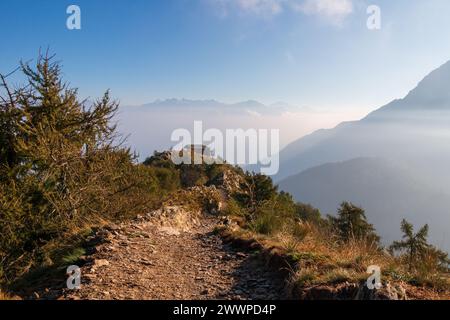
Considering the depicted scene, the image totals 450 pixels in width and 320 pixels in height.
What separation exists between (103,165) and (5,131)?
381cm

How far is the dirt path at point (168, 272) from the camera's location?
672 centimetres

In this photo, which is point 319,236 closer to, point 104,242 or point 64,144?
point 104,242

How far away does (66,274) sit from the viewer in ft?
25.9

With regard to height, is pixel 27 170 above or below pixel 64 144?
below

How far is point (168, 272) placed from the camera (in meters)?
8.30

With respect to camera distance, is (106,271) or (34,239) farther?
(34,239)

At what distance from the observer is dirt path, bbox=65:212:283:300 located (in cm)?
672

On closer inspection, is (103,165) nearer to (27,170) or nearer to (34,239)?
(27,170)

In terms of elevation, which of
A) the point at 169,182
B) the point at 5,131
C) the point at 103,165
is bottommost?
the point at 169,182

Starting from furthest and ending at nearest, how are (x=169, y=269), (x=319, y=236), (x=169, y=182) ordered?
1. (x=169, y=182)
2. (x=319, y=236)
3. (x=169, y=269)

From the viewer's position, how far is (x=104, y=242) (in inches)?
388
